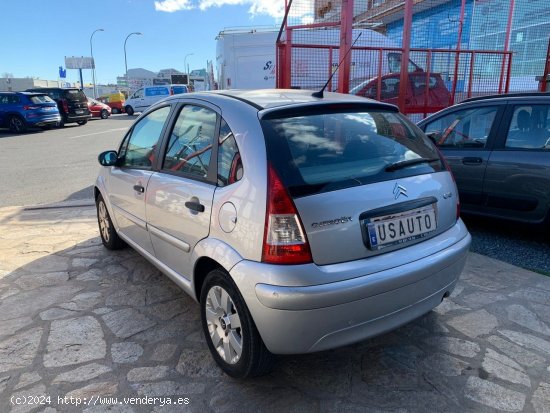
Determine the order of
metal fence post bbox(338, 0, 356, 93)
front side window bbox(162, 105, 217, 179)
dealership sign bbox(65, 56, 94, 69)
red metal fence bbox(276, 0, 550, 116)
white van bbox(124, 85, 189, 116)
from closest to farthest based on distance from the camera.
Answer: front side window bbox(162, 105, 217, 179)
metal fence post bbox(338, 0, 356, 93)
red metal fence bbox(276, 0, 550, 116)
white van bbox(124, 85, 189, 116)
dealership sign bbox(65, 56, 94, 69)

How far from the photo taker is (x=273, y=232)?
2.02 meters

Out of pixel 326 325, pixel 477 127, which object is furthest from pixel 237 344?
pixel 477 127

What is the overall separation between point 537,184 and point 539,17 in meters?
8.06

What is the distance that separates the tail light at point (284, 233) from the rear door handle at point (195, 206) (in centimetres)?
58

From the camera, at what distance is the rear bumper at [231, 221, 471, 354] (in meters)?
1.99

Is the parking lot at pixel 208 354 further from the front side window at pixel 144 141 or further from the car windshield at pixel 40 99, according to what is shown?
the car windshield at pixel 40 99

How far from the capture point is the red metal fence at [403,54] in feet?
23.3

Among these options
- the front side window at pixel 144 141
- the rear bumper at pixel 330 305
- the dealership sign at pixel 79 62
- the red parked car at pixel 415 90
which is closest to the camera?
the rear bumper at pixel 330 305

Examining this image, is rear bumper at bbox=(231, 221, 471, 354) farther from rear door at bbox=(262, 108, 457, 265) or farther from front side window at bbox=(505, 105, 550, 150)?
front side window at bbox=(505, 105, 550, 150)

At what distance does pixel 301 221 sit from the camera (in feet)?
6.61

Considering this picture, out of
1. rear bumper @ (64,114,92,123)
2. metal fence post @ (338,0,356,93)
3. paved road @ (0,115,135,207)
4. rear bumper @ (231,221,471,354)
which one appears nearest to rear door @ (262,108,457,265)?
rear bumper @ (231,221,471,354)

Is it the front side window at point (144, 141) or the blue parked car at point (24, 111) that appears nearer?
the front side window at point (144, 141)

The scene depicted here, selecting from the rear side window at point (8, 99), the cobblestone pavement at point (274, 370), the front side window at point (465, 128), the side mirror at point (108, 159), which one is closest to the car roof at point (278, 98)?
the side mirror at point (108, 159)

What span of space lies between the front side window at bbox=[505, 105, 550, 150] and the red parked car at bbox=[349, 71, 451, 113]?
3510 millimetres
